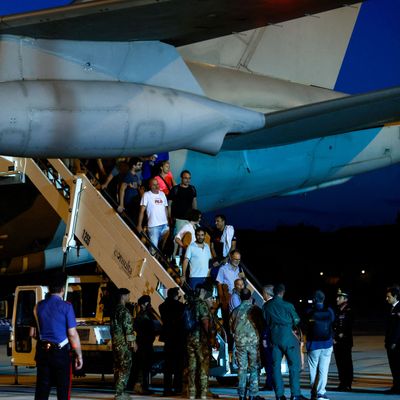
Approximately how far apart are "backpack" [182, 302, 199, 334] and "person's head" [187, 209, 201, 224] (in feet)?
8.93

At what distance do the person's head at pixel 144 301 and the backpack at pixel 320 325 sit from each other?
2312 millimetres

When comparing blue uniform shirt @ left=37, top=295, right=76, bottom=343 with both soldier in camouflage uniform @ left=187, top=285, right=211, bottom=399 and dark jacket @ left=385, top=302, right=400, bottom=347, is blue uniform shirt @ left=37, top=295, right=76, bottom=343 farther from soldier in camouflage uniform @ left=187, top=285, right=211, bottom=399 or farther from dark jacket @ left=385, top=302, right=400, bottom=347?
dark jacket @ left=385, top=302, right=400, bottom=347

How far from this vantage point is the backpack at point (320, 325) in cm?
1374

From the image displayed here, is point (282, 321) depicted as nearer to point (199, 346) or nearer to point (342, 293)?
point (199, 346)

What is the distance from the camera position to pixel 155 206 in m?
16.1

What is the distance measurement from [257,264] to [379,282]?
433 inches

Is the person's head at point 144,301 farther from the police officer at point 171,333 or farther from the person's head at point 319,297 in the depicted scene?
the person's head at point 319,297

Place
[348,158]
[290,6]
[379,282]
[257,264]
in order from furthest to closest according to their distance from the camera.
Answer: [257,264]
[379,282]
[348,158]
[290,6]

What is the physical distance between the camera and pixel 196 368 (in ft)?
45.4

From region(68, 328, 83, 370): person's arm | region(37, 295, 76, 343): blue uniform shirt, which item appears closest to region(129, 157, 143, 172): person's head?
region(37, 295, 76, 343): blue uniform shirt

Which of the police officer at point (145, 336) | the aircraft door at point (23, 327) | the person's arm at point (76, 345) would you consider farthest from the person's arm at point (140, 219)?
the person's arm at point (76, 345)

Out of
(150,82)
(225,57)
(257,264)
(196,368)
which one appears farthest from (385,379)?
(257,264)

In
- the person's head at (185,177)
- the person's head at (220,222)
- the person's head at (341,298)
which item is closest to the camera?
the person's head at (341,298)

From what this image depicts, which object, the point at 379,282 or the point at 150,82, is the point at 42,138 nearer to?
the point at 150,82
